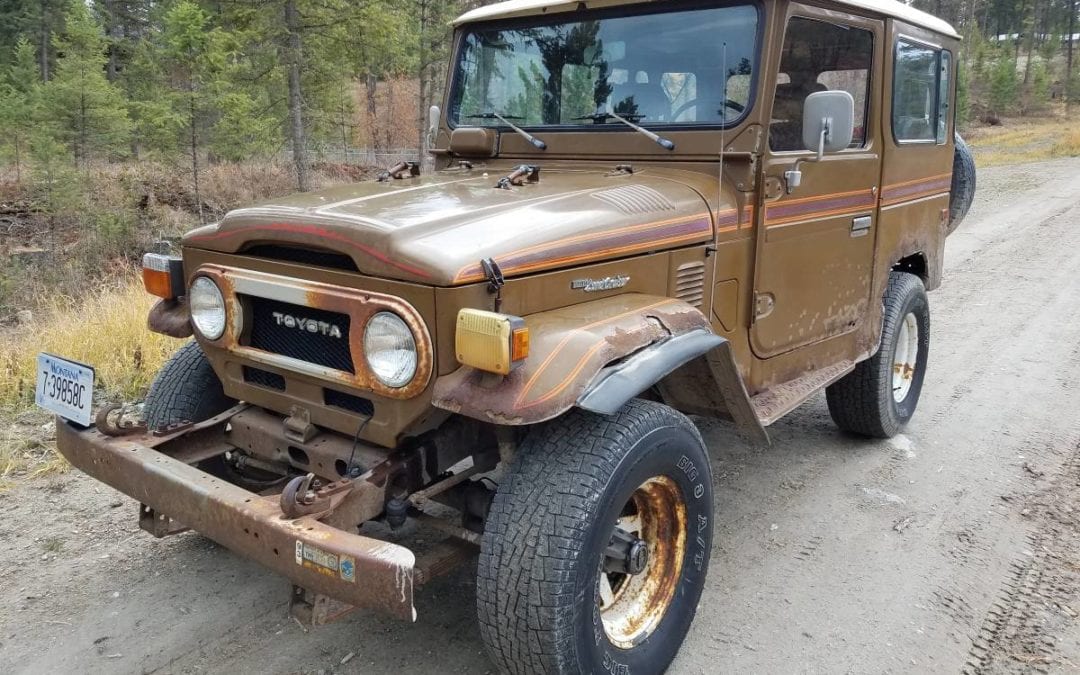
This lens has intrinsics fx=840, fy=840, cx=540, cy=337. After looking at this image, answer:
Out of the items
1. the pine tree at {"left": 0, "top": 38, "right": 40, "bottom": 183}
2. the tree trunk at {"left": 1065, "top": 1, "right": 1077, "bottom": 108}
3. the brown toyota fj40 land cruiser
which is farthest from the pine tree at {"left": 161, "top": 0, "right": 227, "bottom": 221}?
the tree trunk at {"left": 1065, "top": 1, "right": 1077, "bottom": 108}

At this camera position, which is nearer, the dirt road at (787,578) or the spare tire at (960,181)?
the dirt road at (787,578)

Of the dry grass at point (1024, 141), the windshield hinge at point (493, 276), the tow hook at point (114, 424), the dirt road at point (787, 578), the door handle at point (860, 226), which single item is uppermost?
the dry grass at point (1024, 141)

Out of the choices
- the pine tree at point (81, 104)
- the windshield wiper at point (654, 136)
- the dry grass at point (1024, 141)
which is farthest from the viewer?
the dry grass at point (1024, 141)

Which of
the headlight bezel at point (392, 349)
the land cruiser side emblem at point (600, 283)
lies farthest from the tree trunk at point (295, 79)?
the headlight bezel at point (392, 349)

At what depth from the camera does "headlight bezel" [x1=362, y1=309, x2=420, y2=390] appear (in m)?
2.51

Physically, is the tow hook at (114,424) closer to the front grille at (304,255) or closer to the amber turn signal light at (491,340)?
the front grille at (304,255)

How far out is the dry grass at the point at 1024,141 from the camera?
2366 centimetres

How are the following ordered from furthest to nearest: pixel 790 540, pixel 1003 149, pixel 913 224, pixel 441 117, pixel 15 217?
pixel 1003 149, pixel 15 217, pixel 913 224, pixel 441 117, pixel 790 540

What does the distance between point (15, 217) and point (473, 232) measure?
16.1 metres

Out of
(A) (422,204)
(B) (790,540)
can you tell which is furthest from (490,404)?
(B) (790,540)

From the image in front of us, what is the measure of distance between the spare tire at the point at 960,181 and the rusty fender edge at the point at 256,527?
16.7 feet

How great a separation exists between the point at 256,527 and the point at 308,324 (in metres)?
0.72

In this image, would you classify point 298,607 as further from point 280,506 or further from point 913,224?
point 913,224

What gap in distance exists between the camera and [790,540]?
3816 millimetres
